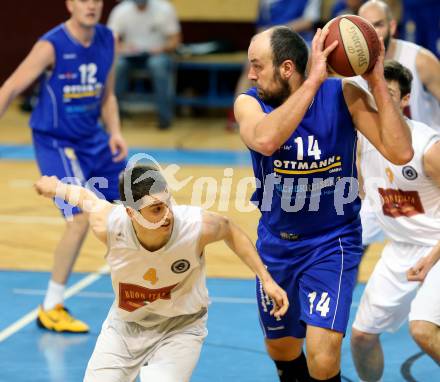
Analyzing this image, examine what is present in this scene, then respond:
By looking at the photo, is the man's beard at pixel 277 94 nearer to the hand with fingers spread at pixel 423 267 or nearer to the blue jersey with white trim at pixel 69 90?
the hand with fingers spread at pixel 423 267

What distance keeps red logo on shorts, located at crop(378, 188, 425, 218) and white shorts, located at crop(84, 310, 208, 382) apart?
1.30 m

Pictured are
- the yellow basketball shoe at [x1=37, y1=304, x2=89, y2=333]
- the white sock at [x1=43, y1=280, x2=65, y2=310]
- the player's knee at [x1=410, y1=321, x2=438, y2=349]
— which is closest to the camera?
the player's knee at [x1=410, y1=321, x2=438, y2=349]

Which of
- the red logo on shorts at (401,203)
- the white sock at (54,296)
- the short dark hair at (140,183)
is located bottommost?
the white sock at (54,296)

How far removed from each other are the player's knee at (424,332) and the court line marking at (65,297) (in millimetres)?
3049

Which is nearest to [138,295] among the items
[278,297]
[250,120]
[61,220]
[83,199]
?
[83,199]

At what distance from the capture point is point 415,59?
21.8 ft

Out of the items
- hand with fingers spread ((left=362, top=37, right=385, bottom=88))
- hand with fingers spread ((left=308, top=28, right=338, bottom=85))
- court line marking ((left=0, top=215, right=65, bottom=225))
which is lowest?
court line marking ((left=0, top=215, right=65, bottom=225))

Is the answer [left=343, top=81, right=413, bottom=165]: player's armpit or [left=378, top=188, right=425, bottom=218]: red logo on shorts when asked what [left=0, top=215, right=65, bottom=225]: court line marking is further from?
[left=343, top=81, right=413, bottom=165]: player's armpit

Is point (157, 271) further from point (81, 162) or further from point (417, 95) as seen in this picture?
point (417, 95)

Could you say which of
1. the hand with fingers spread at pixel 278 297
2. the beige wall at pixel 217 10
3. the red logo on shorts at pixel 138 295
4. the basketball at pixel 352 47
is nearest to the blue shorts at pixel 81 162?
the red logo on shorts at pixel 138 295

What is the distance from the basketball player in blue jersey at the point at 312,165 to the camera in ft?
14.6

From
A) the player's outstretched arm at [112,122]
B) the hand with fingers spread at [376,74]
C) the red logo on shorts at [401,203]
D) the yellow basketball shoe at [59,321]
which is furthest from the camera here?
the player's outstretched arm at [112,122]

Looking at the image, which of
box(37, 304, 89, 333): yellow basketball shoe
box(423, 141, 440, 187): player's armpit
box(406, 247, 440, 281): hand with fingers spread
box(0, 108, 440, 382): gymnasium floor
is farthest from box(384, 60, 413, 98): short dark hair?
box(37, 304, 89, 333): yellow basketball shoe

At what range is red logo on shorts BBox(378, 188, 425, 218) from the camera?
5.31 meters
